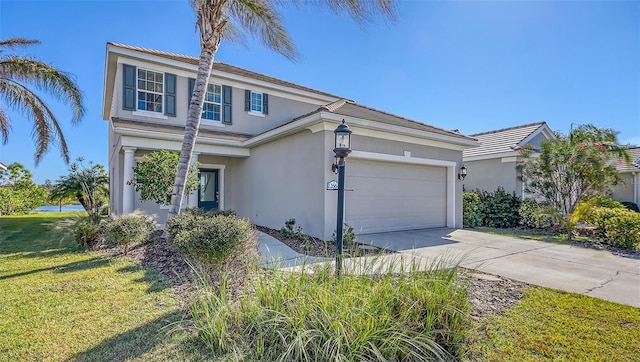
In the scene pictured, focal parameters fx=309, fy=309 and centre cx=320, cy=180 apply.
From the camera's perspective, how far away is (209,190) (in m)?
13.4

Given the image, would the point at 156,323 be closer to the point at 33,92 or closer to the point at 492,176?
the point at 33,92

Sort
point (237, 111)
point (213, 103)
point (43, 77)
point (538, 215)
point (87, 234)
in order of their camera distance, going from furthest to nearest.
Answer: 1. point (237, 111)
2. point (213, 103)
3. point (538, 215)
4. point (43, 77)
5. point (87, 234)

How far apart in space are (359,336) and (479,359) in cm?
121

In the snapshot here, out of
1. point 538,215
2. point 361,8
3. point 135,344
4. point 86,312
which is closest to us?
point 135,344

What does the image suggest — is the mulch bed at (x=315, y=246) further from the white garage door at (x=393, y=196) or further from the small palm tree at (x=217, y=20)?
the small palm tree at (x=217, y=20)

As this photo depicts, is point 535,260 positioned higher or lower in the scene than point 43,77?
lower

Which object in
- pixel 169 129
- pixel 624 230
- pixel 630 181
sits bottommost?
pixel 624 230

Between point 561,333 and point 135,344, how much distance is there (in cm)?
458

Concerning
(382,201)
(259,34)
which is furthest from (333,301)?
(259,34)

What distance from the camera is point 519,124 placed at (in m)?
17.4

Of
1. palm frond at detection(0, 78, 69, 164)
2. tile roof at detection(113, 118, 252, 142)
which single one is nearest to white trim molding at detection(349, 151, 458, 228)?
tile roof at detection(113, 118, 252, 142)

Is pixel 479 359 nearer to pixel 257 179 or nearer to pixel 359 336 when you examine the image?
pixel 359 336

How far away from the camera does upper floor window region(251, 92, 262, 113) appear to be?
531 inches

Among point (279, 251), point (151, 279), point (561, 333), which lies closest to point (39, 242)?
point (151, 279)
